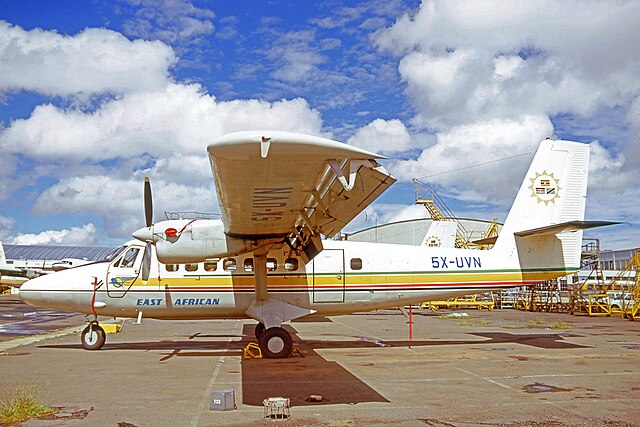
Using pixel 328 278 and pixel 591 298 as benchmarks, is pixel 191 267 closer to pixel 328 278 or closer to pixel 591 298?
pixel 328 278

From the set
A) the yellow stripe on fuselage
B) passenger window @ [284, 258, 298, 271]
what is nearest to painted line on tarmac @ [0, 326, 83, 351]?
the yellow stripe on fuselage

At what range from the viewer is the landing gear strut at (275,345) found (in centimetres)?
1321

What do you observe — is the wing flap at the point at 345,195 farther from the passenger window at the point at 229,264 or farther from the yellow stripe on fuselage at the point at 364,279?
the passenger window at the point at 229,264

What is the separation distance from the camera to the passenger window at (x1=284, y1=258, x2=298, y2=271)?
14.3 m

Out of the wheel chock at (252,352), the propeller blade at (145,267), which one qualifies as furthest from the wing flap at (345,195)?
the propeller blade at (145,267)

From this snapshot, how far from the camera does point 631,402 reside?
27.0ft

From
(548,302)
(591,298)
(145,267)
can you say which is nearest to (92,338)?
(145,267)

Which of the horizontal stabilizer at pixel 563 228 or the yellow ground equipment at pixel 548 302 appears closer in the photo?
the horizontal stabilizer at pixel 563 228

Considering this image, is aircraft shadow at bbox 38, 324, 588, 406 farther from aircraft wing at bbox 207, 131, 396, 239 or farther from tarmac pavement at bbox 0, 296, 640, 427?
aircraft wing at bbox 207, 131, 396, 239

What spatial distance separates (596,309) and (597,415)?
31.5 metres

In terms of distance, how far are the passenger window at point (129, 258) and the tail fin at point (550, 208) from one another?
32.2ft

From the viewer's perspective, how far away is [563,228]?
13.7 metres

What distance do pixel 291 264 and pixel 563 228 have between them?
693cm

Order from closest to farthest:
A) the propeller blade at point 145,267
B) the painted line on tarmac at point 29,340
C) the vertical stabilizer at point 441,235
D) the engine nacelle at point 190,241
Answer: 1. the engine nacelle at point 190,241
2. the propeller blade at point 145,267
3. the painted line on tarmac at point 29,340
4. the vertical stabilizer at point 441,235
